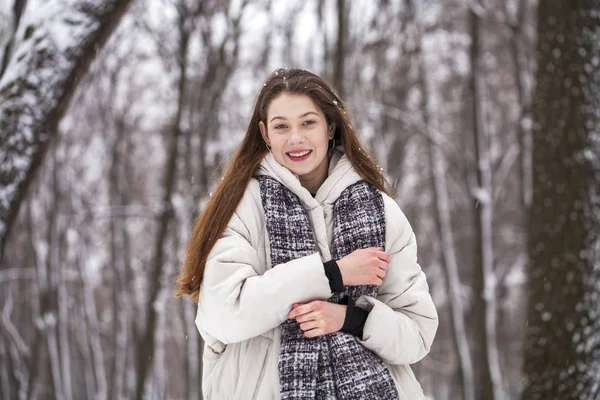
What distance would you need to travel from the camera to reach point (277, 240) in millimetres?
2381

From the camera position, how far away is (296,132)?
252cm

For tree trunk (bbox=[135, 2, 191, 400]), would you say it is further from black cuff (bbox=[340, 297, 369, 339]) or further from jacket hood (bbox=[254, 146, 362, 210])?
black cuff (bbox=[340, 297, 369, 339])

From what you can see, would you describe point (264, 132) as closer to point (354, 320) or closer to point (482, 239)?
point (354, 320)

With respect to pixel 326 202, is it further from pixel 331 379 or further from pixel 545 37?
pixel 545 37

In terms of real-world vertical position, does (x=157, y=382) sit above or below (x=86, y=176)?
below

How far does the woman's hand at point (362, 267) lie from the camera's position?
2.28m

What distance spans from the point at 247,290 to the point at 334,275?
292mm


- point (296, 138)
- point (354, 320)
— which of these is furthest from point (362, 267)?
point (296, 138)

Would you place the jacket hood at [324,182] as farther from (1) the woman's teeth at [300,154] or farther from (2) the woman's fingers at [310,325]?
(2) the woman's fingers at [310,325]

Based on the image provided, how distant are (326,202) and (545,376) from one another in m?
3.99

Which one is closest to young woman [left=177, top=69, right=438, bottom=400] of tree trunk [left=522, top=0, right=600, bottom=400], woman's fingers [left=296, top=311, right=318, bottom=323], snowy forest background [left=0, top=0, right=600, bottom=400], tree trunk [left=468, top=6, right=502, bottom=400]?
woman's fingers [left=296, top=311, right=318, bottom=323]

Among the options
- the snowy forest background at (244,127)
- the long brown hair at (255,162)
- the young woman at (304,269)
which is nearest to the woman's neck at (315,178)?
the young woman at (304,269)

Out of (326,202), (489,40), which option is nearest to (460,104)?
(489,40)

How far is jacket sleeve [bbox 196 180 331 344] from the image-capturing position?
222 cm
